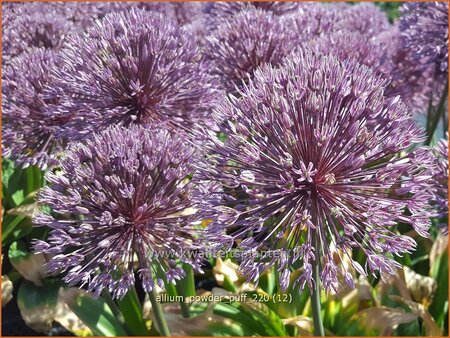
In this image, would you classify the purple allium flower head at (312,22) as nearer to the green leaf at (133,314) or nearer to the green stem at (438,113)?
the green stem at (438,113)

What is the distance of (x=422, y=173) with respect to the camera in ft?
3.58

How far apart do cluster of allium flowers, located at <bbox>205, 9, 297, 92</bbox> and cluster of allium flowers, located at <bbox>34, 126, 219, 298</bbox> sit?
565 millimetres

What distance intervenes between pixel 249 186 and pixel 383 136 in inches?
12.1

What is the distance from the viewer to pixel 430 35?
1.80 meters

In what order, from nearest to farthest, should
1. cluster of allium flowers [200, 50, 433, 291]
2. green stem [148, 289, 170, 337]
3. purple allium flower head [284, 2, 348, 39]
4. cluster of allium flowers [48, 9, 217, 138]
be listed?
1. cluster of allium flowers [200, 50, 433, 291]
2. green stem [148, 289, 170, 337]
3. cluster of allium flowers [48, 9, 217, 138]
4. purple allium flower head [284, 2, 348, 39]

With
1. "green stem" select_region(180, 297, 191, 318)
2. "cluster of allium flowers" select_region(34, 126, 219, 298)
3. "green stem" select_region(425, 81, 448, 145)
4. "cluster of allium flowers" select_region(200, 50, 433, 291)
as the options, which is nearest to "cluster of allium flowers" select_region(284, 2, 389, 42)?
"green stem" select_region(425, 81, 448, 145)

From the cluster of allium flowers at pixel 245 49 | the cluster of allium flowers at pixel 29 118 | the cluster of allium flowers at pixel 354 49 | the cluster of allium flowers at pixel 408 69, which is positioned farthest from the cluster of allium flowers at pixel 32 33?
the cluster of allium flowers at pixel 408 69

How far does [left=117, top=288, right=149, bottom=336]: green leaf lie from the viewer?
1.65m

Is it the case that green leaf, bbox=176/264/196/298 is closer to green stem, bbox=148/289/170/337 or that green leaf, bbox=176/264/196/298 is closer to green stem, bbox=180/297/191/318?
green stem, bbox=180/297/191/318

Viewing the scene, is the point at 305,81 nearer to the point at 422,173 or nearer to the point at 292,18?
the point at 422,173

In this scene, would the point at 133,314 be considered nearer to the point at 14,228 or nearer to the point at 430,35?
the point at 14,228

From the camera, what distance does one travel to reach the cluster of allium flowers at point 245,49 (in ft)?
5.49

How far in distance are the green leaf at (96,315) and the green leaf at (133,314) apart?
47 mm

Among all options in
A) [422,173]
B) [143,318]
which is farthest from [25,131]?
[422,173]
